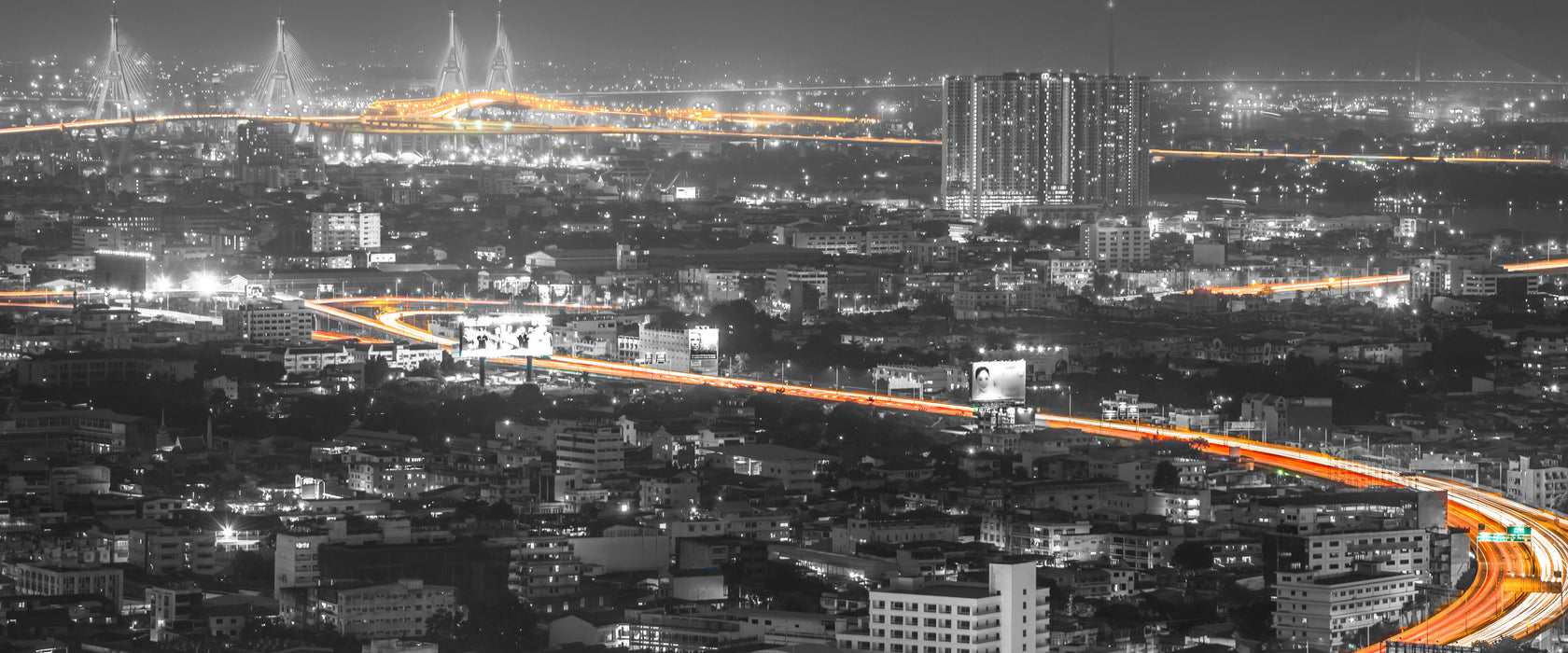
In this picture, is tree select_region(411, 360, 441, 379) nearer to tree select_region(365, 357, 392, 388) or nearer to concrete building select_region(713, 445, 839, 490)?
tree select_region(365, 357, 392, 388)

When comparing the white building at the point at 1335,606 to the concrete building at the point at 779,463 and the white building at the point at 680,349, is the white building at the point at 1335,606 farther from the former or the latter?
the white building at the point at 680,349

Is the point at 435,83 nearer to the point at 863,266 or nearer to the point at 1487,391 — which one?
the point at 863,266

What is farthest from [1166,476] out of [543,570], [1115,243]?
[1115,243]

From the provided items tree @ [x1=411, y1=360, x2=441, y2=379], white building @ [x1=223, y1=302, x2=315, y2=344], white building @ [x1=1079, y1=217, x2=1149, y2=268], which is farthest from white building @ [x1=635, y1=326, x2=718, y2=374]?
→ white building @ [x1=1079, y1=217, x2=1149, y2=268]

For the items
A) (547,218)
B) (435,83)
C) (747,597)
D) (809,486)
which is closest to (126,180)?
(547,218)

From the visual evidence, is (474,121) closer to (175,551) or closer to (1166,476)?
(1166,476)
